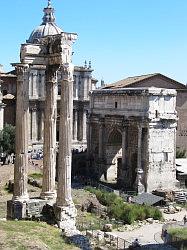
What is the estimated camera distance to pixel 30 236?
15.4m

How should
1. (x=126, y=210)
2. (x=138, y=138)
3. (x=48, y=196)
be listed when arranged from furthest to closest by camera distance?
1. (x=138, y=138)
2. (x=126, y=210)
3. (x=48, y=196)

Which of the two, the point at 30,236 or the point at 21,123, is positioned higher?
the point at 21,123

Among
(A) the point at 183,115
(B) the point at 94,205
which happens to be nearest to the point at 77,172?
(B) the point at 94,205

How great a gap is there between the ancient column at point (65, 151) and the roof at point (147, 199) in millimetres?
13219

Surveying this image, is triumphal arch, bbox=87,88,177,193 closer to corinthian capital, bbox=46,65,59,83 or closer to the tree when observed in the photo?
the tree

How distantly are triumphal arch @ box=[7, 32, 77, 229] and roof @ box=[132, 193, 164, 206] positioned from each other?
1267 centimetres

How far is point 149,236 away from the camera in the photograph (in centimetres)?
2383

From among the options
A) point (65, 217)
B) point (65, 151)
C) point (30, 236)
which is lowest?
point (30, 236)

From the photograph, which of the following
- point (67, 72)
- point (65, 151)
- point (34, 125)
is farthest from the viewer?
point (34, 125)

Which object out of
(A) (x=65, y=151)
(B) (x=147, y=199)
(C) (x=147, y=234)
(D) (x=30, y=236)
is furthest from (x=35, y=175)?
(D) (x=30, y=236)

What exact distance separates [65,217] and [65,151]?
2.33 m

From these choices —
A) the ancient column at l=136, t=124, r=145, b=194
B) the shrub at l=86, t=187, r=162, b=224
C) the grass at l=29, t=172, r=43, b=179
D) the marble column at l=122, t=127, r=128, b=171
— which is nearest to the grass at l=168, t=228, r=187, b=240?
the shrub at l=86, t=187, r=162, b=224

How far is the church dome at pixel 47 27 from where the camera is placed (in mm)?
53062

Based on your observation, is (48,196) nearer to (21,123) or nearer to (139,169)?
(21,123)
